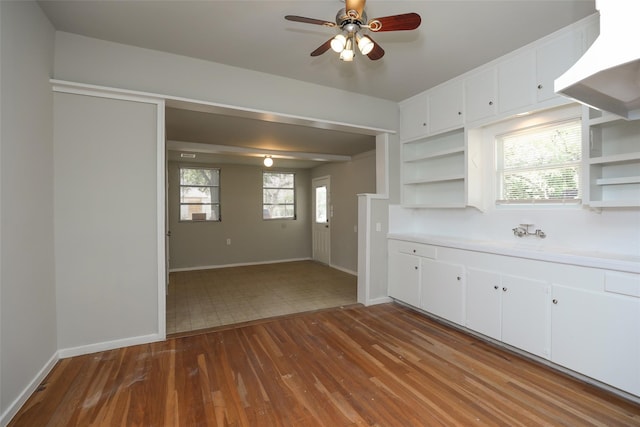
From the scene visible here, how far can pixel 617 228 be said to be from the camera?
2.27 metres

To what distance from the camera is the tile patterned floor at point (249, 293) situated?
11.6 ft

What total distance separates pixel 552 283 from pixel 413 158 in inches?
83.1

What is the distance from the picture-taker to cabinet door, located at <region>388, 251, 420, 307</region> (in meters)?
3.52

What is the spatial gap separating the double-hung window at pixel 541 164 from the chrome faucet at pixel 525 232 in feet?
0.81

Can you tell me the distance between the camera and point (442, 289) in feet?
10.5

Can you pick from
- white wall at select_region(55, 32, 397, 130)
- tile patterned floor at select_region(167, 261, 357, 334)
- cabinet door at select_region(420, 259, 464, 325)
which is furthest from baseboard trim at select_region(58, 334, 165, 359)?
cabinet door at select_region(420, 259, 464, 325)

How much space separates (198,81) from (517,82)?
2.93 m

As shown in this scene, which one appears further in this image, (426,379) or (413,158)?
(413,158)

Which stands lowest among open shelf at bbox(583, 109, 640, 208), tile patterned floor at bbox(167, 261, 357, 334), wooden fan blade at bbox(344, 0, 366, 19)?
tile patterned floor at bbox(167, 261, 357, 334)

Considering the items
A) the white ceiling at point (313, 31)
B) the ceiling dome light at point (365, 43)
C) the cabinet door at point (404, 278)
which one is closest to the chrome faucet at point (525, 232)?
the cabinet door at point (404, 278)

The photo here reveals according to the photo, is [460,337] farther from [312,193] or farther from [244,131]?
[312,193]

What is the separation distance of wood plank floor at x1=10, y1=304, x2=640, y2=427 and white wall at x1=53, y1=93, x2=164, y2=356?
0.87ft

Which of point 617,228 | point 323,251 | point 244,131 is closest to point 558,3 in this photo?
point 617,228

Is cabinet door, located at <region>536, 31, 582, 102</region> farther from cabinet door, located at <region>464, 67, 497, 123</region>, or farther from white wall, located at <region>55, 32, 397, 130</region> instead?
white wall, located at <region>55, 32, 397, 130</region>
